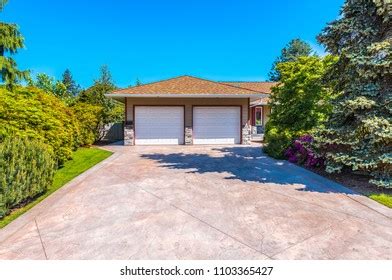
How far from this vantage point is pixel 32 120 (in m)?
7.36

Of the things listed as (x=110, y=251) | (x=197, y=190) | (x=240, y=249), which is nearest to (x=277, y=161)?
(x=197, y=190)

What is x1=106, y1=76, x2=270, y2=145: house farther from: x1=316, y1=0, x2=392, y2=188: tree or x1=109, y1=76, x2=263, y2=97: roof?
x1=316, y1=0, x2=392, y2=188: tree

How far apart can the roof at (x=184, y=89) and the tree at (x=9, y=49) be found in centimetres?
524

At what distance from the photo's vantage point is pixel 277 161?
927 cm

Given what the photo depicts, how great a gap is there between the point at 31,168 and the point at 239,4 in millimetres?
13989

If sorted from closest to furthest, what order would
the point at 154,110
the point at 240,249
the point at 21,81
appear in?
the point at 240,249 < the point at 21,81 < the point at 154,110

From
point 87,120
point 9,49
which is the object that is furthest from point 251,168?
point 87,120

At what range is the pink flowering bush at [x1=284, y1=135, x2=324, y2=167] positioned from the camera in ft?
25.8

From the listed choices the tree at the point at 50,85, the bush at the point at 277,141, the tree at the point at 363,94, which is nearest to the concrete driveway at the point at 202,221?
the tree at the point at 363,94

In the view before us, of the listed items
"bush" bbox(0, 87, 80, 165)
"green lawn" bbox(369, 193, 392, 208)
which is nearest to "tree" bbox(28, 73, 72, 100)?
"bush" bbox(0, 87, 80, 165)

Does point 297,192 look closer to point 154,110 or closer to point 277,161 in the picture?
point 277,161

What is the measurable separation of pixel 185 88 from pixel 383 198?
37.4 feet

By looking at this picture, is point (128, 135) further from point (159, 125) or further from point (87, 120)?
point (87, 120)
